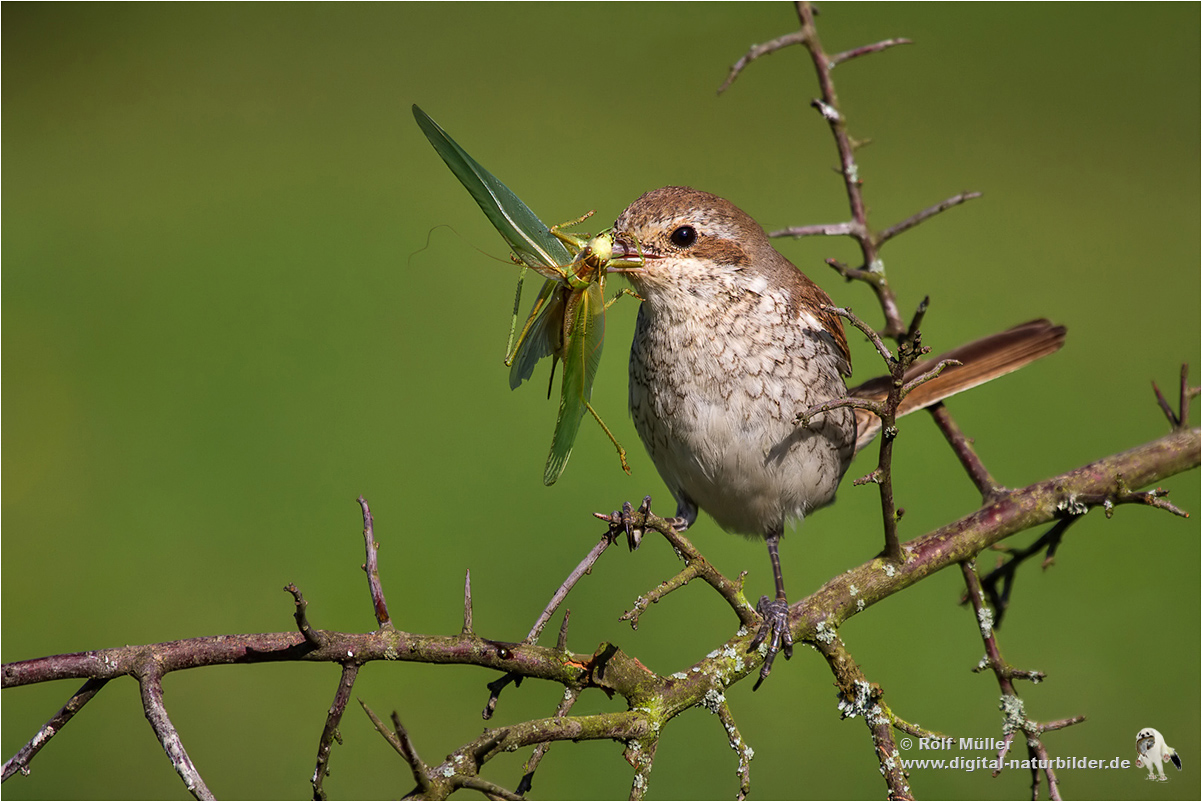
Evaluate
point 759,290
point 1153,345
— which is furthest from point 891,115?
point 759,290

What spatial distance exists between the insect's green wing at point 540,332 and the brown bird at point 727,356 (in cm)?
37

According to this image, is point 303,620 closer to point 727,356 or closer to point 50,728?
point 50,728

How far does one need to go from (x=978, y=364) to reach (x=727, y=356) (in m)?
1.12

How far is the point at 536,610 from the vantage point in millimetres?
5773

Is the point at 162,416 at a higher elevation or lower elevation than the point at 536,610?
higher

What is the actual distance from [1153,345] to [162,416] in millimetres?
7927

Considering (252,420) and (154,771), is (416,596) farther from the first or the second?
(252,420)

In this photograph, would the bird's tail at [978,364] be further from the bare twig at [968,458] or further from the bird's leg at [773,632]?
the bird's leg at [773,632]

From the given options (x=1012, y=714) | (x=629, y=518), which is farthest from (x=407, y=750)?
(x=1012, y=714)

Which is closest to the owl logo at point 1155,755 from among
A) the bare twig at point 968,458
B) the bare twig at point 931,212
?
the bare twig at point 968,458

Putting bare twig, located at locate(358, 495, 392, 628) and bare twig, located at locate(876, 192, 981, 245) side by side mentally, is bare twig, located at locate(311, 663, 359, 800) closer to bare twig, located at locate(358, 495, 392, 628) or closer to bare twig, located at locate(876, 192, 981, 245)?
bare twig, located at locate(358, 495, 392, 628)

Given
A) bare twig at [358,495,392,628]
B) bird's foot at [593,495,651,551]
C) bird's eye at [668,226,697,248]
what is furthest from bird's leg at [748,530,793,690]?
bird's eye at [668,226,697,248]

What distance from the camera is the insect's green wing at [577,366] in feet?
8.30

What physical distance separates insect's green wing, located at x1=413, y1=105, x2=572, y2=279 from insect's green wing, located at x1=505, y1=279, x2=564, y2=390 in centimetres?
6
